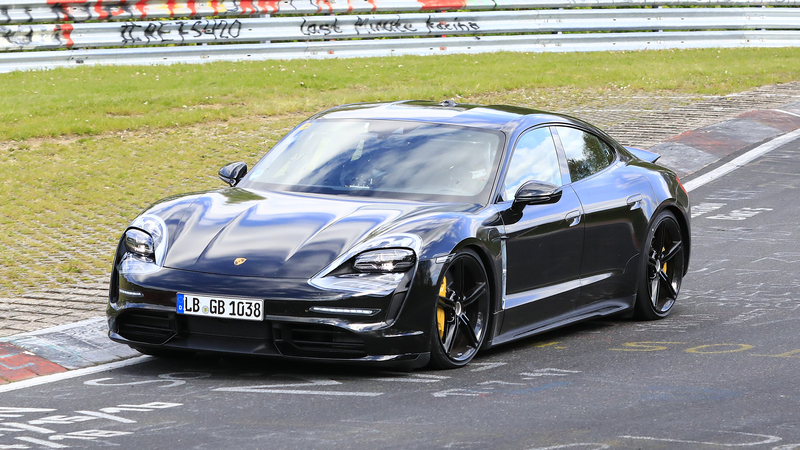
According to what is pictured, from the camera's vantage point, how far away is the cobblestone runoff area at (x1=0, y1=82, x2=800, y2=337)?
780 cm

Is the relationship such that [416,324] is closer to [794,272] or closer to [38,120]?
[794,272]

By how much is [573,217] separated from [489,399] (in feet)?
6.15

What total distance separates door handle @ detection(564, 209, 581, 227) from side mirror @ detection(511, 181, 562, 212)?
0.36m

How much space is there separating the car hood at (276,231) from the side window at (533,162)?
667 mm

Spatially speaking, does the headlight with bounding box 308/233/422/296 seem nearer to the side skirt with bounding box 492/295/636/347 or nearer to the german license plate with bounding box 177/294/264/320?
the german license plate with bounding box 177/294/264/320

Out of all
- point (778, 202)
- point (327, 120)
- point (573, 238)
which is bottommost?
point (778, 202)

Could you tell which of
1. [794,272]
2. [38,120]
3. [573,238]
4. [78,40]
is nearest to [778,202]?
[794,272]

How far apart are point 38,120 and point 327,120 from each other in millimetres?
7702

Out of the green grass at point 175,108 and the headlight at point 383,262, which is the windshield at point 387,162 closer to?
the headlight at point 383,262

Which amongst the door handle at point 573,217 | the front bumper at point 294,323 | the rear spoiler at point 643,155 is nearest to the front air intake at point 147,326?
the front bumper at point 294,323

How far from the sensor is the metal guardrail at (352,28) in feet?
60.1

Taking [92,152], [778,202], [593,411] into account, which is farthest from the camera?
[92,152]

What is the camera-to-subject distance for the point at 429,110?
7.66 metres

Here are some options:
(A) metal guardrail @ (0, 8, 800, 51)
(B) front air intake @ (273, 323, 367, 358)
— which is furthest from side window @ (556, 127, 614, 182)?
(A) metal guardrail @ (0, 8, 800, 51)
